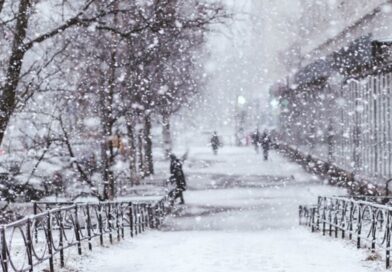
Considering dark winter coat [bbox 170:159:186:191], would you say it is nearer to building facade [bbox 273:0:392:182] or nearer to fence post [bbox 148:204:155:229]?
fence post [bbox 148:204:155:229]

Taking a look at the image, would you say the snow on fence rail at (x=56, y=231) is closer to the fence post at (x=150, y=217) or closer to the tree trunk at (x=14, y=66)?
the fence post at (x=150, y=217)

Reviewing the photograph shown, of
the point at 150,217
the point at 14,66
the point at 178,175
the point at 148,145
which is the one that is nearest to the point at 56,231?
the point at 14,66

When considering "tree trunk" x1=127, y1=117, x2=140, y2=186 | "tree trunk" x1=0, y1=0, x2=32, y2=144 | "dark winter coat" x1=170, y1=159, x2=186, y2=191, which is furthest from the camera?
"tree trunk" x1=127, y1=117, x2=140, y2=186

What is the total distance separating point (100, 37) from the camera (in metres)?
20.7

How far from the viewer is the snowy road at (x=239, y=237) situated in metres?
9.70

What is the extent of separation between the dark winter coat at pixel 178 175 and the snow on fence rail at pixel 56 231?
19.4 ft

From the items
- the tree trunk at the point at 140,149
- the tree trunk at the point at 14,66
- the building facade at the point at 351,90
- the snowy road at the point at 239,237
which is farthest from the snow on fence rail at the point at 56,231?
the tree trunk at the point at 140,149

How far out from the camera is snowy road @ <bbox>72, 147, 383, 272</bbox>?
9.70m

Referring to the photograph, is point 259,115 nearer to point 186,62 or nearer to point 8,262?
point 186,62

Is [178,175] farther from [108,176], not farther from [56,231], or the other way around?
[56,231]

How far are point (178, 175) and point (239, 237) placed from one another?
8684mm

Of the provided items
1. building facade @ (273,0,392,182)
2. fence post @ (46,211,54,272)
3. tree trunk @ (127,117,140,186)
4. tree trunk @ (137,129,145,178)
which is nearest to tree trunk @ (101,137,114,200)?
tree trunk @ (127,117,140,186)

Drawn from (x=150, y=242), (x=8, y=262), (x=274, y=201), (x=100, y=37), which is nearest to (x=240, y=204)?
(x=274, y=201)

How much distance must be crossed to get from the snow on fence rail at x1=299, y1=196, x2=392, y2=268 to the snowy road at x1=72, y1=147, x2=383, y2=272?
29 centimetres
